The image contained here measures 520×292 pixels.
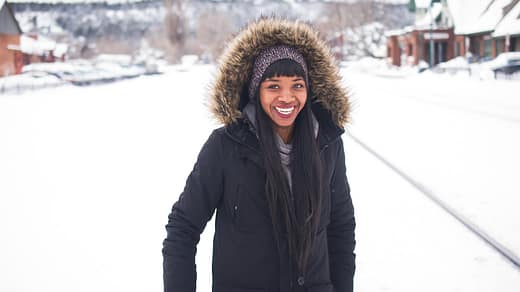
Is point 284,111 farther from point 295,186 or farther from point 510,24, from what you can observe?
point 510,24

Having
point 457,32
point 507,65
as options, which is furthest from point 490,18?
point 457,32

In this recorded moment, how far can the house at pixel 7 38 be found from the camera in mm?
39156

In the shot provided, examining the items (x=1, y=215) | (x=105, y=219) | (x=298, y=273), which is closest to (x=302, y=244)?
(x=298, y=273)

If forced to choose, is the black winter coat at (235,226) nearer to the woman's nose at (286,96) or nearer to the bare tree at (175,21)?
the woman's nose at (286,96)

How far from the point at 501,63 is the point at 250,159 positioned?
29.0m

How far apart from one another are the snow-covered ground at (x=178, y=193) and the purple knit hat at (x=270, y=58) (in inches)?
13.1

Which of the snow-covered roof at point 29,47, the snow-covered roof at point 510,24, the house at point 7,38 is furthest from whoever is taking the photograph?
the snow-covered roof at point 29,47

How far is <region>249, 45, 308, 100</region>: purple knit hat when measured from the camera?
A: 2.22m

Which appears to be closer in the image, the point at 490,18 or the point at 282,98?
the point at 282,98

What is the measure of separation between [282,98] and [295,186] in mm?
361

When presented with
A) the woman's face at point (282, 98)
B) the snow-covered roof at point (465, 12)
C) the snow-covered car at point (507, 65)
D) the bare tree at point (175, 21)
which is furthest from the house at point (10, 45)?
the bare tree at point (175, 21)

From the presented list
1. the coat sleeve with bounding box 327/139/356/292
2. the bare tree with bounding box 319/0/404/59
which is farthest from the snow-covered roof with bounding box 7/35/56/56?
the coat sleeve with bounding box 327/139/356/292

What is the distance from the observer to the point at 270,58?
2.23 meters

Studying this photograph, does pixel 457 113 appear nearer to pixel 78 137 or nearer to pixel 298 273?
pixel 78 137
